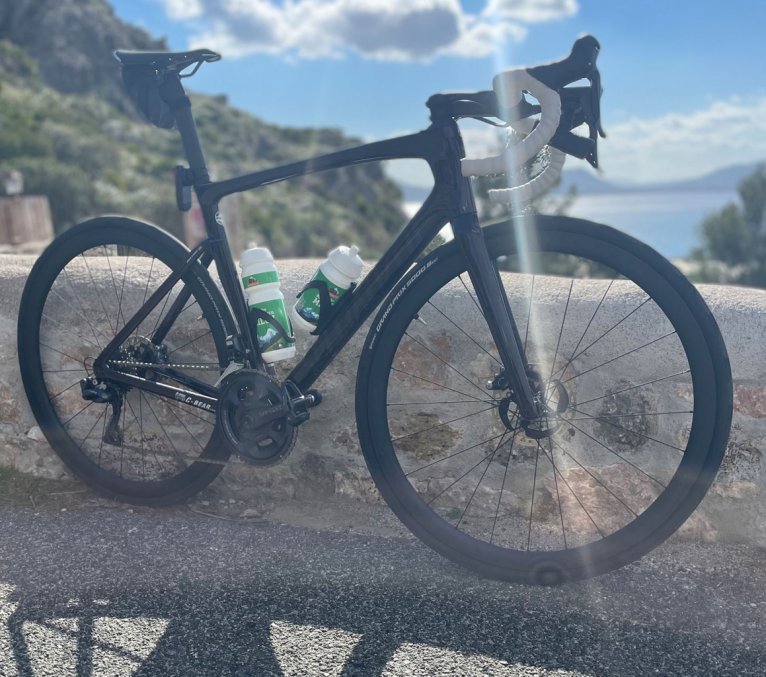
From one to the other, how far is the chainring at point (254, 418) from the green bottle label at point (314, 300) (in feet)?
0.80

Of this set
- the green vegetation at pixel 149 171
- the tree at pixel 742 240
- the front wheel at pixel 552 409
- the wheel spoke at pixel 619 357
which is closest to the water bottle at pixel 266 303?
the front wheel at pixel 552 409

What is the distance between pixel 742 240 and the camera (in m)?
43.1

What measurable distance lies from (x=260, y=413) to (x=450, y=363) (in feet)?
→ 2.23

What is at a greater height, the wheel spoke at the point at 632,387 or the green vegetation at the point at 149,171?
the green vegetation at the point at 149,171

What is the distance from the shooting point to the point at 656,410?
2.46 meters

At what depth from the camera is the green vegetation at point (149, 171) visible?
32.8 meters

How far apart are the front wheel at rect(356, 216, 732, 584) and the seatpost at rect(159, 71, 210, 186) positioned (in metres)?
0.92

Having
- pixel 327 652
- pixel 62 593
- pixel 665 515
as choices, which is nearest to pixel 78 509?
pixel 62 593

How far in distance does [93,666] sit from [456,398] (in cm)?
139

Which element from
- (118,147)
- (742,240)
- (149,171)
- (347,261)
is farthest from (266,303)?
(149,171)

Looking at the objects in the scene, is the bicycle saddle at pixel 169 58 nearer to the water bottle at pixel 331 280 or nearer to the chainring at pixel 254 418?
the water bottle at pixel 331 280

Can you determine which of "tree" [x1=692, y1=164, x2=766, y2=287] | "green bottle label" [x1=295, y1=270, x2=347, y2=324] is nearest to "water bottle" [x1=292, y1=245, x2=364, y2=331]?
"green bottle label" [x1=295, y1=270, x2=347, y2=324]

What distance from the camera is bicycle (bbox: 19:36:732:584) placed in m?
2.13

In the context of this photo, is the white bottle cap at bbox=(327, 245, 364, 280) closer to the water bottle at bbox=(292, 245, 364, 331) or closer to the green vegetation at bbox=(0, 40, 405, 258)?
the water bottle at bbox=(292, 245, 364, 331)
